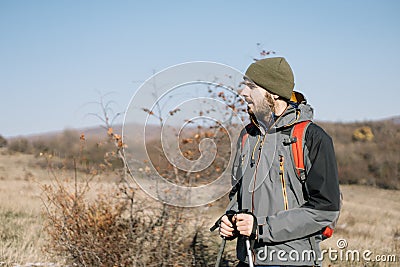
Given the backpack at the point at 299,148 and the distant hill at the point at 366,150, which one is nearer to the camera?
the backpack at the point at 299,148

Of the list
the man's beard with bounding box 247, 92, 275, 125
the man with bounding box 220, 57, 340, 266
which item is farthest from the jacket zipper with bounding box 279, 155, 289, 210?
the man's beard with bounding box 247, 92, 275, 125

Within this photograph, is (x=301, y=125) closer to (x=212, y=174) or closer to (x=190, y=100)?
(x=190, y=100)

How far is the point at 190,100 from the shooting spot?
9.36 feet

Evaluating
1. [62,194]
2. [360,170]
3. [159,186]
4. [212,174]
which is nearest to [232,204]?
[159,186]

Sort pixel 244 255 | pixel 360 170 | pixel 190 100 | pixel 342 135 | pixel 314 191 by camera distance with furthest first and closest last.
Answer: pixel 342 135
pixel 360 170
pixel 190 100
pixel 244 255
pixel 314 191

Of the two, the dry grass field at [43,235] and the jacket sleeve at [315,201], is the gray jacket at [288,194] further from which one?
the dry grass field at [43,235]

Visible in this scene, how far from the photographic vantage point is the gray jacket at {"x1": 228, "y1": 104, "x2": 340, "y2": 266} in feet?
7.70

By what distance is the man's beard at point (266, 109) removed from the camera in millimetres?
2592

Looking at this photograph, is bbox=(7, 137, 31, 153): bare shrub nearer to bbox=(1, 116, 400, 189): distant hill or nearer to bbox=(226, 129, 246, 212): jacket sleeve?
bbox=(1, 116, 400, 189): distant hill

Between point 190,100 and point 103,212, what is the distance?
3300 mm

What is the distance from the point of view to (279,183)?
8.11ft

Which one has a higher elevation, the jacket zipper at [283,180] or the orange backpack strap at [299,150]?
the orange backpack strap at [299,150]

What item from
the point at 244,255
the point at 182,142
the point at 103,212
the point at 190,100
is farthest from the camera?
the point at 103,212

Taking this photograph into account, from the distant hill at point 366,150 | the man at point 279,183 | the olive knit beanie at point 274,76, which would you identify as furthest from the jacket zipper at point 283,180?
the distant hill at point 366,150
